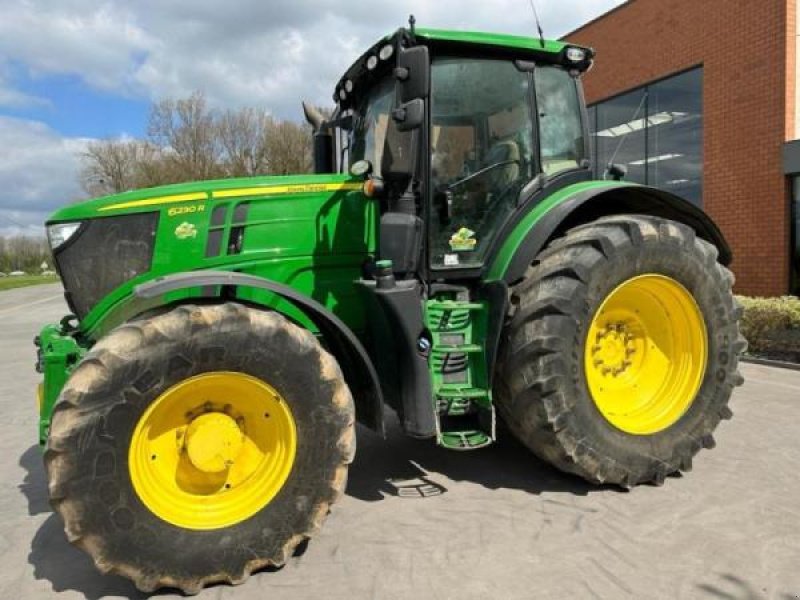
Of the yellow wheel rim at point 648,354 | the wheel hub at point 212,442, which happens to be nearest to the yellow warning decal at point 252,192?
the wheel hub at point 212,442

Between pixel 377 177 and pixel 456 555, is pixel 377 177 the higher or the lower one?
the higher one

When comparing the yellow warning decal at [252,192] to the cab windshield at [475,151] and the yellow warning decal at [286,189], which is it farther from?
the cab windshield at [475,151]

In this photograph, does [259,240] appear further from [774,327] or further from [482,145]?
[774,327]

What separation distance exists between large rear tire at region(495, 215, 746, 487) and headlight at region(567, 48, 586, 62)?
1.07 metres

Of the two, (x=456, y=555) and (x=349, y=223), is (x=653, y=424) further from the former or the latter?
(x=349, y=223)

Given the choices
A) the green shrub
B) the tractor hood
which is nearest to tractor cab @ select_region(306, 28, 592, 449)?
the tractor hood

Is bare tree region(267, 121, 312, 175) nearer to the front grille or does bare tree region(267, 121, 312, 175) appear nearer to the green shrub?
the green shrub

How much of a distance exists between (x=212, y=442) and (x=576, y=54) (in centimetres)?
323

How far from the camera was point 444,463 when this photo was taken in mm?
4379

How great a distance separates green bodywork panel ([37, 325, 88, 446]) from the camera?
129 inches

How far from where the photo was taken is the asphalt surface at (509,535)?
285 cm

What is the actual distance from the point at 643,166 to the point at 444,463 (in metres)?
9.21

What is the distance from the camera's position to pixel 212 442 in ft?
9.85

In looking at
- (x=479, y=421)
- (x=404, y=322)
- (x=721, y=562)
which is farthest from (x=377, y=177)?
(x=721, y=562)
